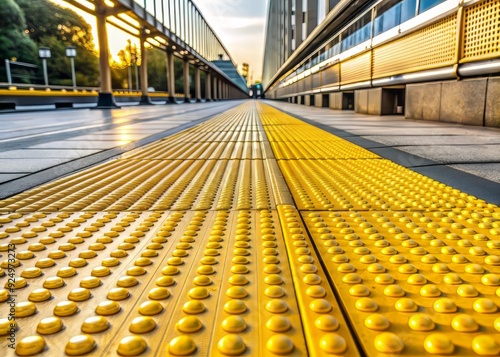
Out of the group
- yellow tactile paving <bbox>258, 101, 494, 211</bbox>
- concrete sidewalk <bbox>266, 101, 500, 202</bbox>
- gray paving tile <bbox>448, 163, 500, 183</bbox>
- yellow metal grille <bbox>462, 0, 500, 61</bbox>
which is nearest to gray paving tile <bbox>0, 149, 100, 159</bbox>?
yellow tactile paving <bbox>258, 101, 494, 211</bbox>

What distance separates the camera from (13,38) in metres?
42.7

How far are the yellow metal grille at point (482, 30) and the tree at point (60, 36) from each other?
175 ft

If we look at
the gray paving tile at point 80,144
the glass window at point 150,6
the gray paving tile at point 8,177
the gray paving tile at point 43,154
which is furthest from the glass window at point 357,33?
the glass window at point 150,6

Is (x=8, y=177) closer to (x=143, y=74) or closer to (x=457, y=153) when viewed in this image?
(x=457, y=153)

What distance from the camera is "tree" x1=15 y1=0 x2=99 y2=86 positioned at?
50406mm

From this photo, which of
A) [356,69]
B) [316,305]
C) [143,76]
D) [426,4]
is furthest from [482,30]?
[143,76]

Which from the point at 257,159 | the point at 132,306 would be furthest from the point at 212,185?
the point at 132,306

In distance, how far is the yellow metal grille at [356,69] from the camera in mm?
8967

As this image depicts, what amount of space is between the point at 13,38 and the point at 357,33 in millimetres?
45317

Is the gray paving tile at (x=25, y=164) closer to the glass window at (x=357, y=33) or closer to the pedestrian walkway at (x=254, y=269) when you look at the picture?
the pedestrian walkway at (x=254, y=269)

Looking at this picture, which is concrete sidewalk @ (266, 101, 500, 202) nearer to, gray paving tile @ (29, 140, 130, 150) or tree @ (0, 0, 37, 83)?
gray paving tile @ (29, 140, 130, 150)

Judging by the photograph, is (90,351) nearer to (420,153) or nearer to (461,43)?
(420,153)

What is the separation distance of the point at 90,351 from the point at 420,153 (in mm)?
3111

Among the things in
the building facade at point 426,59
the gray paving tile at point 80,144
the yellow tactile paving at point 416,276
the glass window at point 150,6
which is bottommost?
the yellow tactile paving at point 416,276
